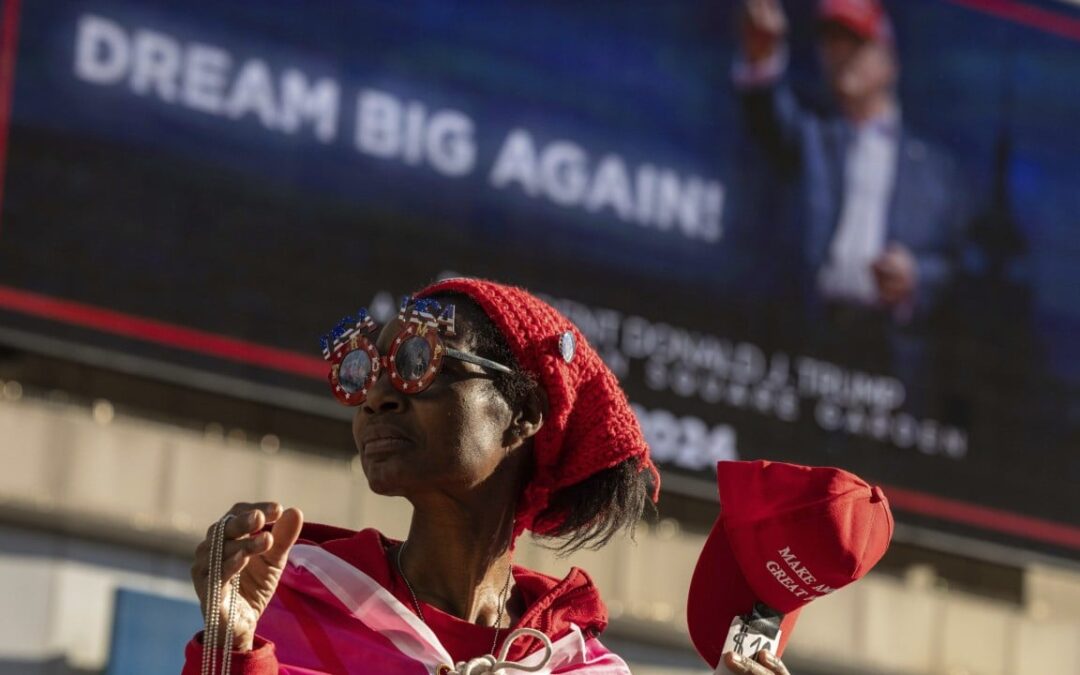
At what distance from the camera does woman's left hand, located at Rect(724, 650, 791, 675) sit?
347 centimetres

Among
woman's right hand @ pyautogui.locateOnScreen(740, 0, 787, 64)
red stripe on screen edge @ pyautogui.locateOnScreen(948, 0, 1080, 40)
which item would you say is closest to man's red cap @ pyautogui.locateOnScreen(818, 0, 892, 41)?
woman's right hand @ pyautogui.locateOnScreen(740, 0, 787, 64)

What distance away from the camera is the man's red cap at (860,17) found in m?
11.1

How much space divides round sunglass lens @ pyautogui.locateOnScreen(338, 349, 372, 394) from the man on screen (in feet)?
23.2

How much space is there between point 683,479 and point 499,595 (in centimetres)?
651

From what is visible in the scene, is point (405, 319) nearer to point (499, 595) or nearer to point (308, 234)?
point (499, 595)

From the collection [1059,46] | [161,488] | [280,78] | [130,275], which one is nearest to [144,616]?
[161,488]

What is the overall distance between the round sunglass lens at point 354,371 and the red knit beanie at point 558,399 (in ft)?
0.58

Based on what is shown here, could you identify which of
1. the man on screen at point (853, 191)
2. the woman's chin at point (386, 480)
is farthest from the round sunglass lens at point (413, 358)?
the man on screen at point (853, 191)

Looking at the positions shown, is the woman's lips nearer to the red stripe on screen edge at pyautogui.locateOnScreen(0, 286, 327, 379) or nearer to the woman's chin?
the woman's chin

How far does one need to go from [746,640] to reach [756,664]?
75 mm

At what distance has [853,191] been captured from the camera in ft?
35.9

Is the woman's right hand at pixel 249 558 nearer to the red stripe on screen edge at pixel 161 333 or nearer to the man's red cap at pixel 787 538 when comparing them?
the man's red cap at pixel 787 538

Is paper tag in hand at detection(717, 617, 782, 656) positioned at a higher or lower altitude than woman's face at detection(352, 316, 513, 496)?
lower

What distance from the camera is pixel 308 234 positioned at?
30.8ft
